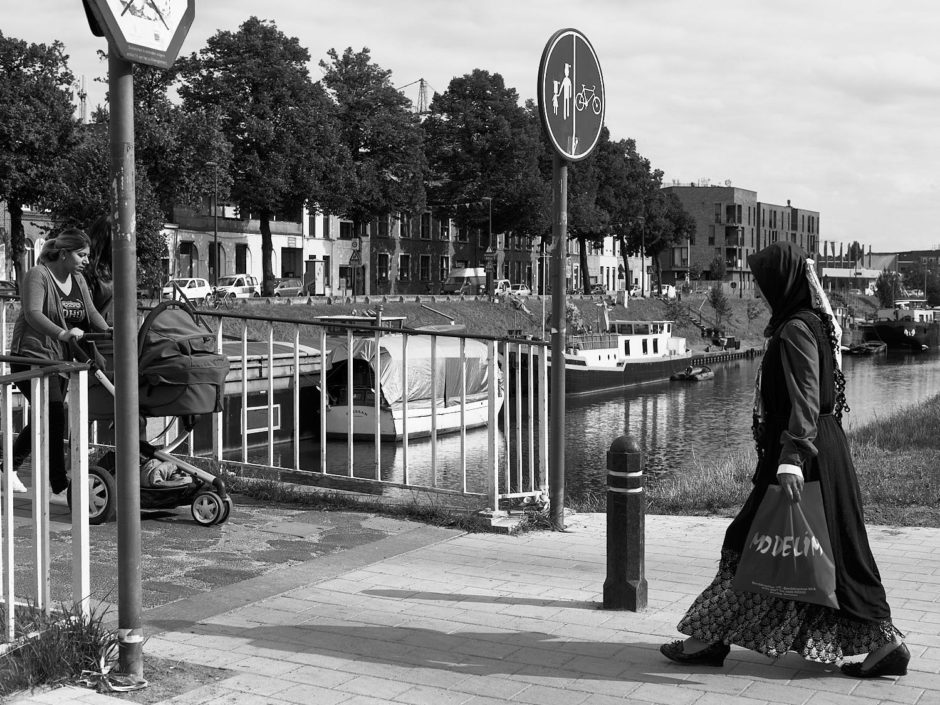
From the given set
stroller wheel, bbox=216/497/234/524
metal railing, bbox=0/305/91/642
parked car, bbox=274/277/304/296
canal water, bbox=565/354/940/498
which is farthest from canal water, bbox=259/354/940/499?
parked car, bbox=274/277/304/296

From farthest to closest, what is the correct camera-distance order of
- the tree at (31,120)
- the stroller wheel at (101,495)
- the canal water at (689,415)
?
the tree at (31,120) → the canal water at (689,415) → the stroller wheel at (101,495)

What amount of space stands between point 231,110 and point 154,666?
153ft

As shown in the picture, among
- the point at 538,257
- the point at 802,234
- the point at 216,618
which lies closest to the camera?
the point at 216,618

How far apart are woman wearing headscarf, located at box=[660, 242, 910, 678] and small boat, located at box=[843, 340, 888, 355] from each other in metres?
75.3

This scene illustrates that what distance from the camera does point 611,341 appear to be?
54.1 meters

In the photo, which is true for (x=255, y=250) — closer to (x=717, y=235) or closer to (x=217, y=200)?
(x=217, y=200)

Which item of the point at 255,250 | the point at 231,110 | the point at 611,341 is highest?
the point at 231,110

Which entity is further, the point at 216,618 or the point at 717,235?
the point at 717,235

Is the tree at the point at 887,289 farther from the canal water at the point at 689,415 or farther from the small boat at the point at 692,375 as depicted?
the small boat at the point at 692,375

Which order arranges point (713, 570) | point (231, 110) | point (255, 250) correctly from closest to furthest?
point (713, 570) < point (231, 110) < point (255, 250)

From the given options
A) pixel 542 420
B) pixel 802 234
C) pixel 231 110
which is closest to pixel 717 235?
pixel 802 234

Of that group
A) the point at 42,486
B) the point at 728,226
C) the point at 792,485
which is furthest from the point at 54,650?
the point at 728,226

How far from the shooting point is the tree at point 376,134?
5591cm

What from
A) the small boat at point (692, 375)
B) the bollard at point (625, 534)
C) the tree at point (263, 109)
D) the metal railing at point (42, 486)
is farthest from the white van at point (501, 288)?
the metal railing at point (42, 486)
